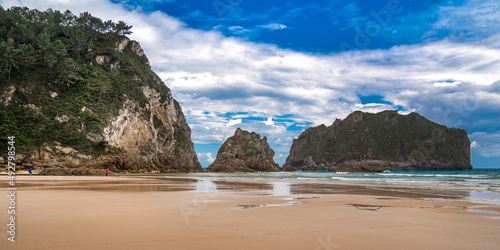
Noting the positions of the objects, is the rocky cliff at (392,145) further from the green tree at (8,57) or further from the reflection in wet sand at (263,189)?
the green tree at (8,57)

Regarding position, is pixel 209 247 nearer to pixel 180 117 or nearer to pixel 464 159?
pixel 180 117

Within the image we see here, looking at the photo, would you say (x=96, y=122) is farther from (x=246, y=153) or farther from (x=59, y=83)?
(x=246, y=153)

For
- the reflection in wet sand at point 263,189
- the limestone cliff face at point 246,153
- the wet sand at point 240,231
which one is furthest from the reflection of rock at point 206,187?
the limestone cliff face at point 246,153

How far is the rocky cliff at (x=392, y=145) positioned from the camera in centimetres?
14625

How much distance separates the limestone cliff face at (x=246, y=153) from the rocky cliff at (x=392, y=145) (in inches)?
1469

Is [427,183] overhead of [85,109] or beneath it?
beneath

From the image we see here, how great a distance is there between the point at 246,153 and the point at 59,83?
2570 inches

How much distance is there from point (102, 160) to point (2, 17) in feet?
137

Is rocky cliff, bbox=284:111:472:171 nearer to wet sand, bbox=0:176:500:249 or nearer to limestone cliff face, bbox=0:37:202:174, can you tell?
limestone cliff face, bbox=0:37:202:174

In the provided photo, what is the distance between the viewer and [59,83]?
53.5m

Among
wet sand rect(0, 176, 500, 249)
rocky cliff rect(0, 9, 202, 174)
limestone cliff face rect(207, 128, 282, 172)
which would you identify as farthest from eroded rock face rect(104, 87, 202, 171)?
wet sand rect(0, 176, 500, 249)

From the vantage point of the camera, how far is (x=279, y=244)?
4520mm

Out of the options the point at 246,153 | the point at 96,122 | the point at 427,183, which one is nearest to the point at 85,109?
the point at 96,122

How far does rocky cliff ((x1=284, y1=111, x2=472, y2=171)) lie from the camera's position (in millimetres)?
146250
